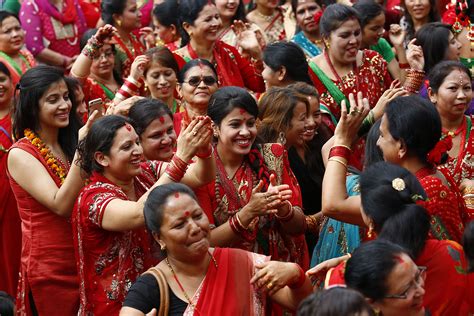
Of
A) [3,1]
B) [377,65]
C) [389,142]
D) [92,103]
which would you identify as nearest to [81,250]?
[92,103]

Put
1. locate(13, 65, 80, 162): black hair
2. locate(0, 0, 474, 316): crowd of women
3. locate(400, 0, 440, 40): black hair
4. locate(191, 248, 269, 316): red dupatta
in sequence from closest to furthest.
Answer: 1. locate(0, 0, 474, 316): crowd of women
2. locate(191, 248, 269, 316): red dupatta
3. locate(13, 65, 80, 162): black hair
4. locate(400, 0, 440, 40): black hair

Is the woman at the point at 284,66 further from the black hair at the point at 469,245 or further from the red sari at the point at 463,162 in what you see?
the black hair at the point at 469,245

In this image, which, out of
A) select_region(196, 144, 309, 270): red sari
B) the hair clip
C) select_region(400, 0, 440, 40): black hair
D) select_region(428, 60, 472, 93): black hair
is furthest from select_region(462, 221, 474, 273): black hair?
select_region(400, 0, 440, 40): black hair

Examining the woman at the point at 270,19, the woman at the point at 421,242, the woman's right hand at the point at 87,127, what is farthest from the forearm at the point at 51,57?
the woman at the point at 421,242

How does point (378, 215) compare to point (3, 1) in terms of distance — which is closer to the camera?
point (378, 215)

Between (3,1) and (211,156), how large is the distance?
494 centimetres

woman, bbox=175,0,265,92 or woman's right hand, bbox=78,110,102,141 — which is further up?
woman, bbox=175,0,265,92

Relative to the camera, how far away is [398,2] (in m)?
8.26

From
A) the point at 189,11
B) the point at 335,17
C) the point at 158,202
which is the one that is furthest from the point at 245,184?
the point at 189,11

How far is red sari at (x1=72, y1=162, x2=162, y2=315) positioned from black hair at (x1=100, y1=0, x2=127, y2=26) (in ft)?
11.2

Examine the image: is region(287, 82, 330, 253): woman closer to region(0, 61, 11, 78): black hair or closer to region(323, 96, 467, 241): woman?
region(323, 96, 467, 241): woman

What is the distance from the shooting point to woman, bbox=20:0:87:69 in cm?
824

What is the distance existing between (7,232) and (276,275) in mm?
2541

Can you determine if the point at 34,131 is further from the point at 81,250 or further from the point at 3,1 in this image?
the point at 3,1
